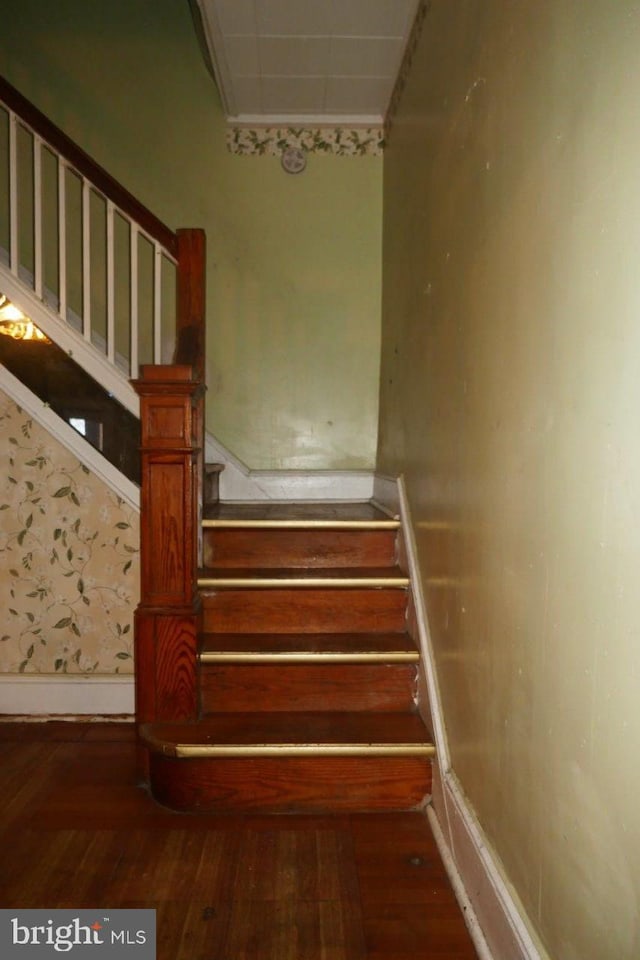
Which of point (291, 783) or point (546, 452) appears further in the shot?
point (291, 783)

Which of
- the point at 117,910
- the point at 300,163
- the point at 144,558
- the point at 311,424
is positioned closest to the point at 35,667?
the point at 144,558

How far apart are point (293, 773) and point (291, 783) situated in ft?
0.10

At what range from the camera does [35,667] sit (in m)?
2.56

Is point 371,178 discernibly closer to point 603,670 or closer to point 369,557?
point 369,557

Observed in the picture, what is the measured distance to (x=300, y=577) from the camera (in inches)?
91.8

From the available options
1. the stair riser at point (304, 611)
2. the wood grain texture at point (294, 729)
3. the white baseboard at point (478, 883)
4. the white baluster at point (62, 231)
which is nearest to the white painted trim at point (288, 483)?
the white baluster at point (62, 231)

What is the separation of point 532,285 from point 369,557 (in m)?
1.55

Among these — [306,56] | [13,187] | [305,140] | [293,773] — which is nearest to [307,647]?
[293,773]

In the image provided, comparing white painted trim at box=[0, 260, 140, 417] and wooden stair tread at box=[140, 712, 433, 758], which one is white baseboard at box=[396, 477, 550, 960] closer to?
wooden stair tread at box=[140, 712, 433, 758]

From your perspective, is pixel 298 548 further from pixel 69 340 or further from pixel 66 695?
pixel 69 340

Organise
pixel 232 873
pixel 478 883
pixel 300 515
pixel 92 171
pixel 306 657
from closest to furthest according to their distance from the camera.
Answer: pixel 478 883, pixel 232 873, pixel 306 657, pixel 92 171, pixel 300 515

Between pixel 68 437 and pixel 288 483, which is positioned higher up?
pixel 68 437

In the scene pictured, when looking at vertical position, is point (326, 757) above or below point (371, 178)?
below

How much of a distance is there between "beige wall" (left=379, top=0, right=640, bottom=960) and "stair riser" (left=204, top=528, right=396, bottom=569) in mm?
641
